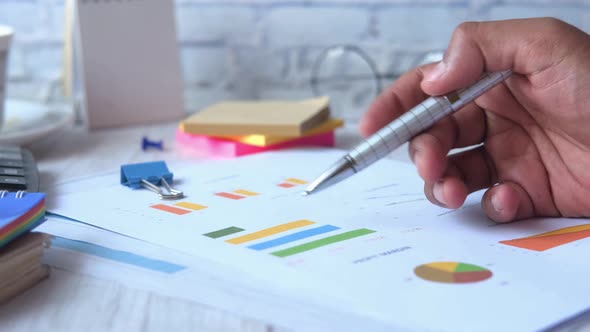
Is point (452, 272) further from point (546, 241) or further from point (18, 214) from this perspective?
point (18, 214)

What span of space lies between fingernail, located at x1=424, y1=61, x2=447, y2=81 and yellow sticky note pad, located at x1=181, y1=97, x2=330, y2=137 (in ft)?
0.79

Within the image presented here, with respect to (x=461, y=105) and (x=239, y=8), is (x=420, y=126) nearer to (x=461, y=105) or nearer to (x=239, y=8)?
(x=461, y=105)

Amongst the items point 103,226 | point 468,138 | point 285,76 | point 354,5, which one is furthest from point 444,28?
point 103,226

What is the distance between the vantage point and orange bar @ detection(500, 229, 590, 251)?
1.54ft

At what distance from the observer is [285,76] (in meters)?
1.06

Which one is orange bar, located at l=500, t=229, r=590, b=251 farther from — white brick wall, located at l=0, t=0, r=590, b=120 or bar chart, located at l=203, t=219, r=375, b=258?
white brick wall, located at l=0, t=0, r=590, b=120

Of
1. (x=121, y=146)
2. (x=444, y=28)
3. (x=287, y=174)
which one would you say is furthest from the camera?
(x=444, y=28)

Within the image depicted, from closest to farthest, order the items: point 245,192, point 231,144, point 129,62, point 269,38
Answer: point 245,192, point 231,144, point 129,62, point 269,38

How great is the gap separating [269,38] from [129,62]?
0.74ft

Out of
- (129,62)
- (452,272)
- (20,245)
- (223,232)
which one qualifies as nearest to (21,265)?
(20,245)

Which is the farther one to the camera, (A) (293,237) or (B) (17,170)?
(B) (17,170)

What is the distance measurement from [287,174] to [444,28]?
444 millimetres

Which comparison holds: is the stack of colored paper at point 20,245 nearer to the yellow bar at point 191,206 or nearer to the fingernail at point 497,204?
the yellow bar at point 191,206

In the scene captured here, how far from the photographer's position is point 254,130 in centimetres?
76
